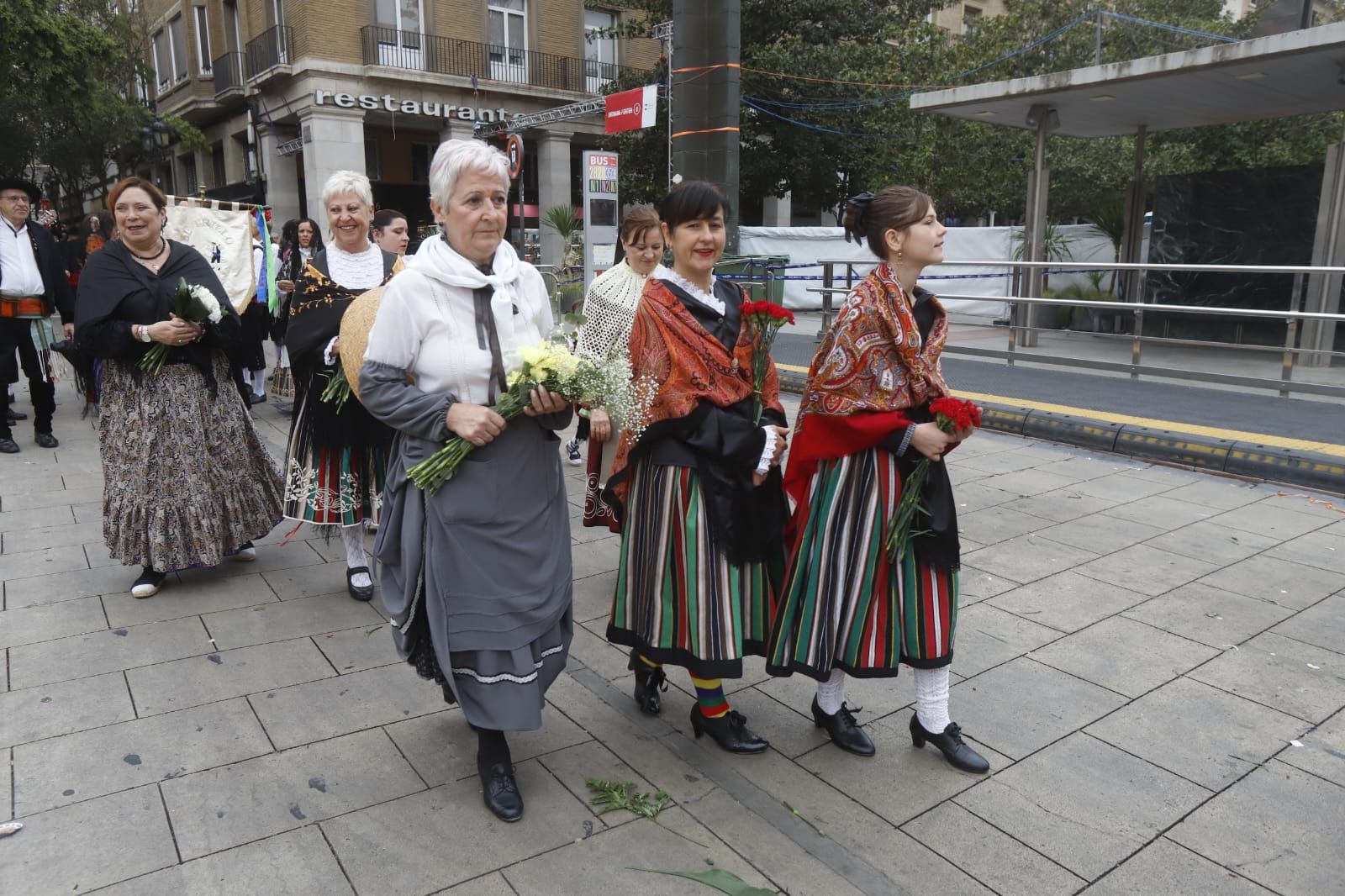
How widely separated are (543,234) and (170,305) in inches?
1011

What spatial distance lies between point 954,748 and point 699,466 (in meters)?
1.18

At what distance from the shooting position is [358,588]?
4.40 metres

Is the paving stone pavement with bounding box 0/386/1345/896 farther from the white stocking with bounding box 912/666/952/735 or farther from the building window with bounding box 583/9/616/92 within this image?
the building window with bounding box 583/9/616/92

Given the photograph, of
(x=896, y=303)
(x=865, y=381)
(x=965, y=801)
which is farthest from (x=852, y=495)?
(x=965, y=801)

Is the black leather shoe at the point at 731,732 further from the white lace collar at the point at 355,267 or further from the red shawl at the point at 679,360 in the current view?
the white lace collar at the point at 355,267

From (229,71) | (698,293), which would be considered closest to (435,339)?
(698,293)

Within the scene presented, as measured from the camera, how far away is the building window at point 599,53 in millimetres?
28266

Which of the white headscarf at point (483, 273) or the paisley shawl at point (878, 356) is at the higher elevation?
the white headscarf at point (483, 273)

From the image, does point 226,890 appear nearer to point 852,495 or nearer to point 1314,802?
point 852,495

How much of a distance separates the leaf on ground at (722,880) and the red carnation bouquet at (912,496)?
39.5 inches

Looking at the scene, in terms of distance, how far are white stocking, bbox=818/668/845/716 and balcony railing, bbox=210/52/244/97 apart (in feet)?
94.1

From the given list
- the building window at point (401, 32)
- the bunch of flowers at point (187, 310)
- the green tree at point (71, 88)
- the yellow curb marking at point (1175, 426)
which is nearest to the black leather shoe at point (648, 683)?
the bunch of flowers at point (187, 310)

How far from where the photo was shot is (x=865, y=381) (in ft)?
9.25

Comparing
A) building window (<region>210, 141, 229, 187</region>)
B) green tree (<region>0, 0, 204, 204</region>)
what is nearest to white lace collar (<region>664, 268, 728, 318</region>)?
green tree (<region>0, 0, 204, 204</region>)
